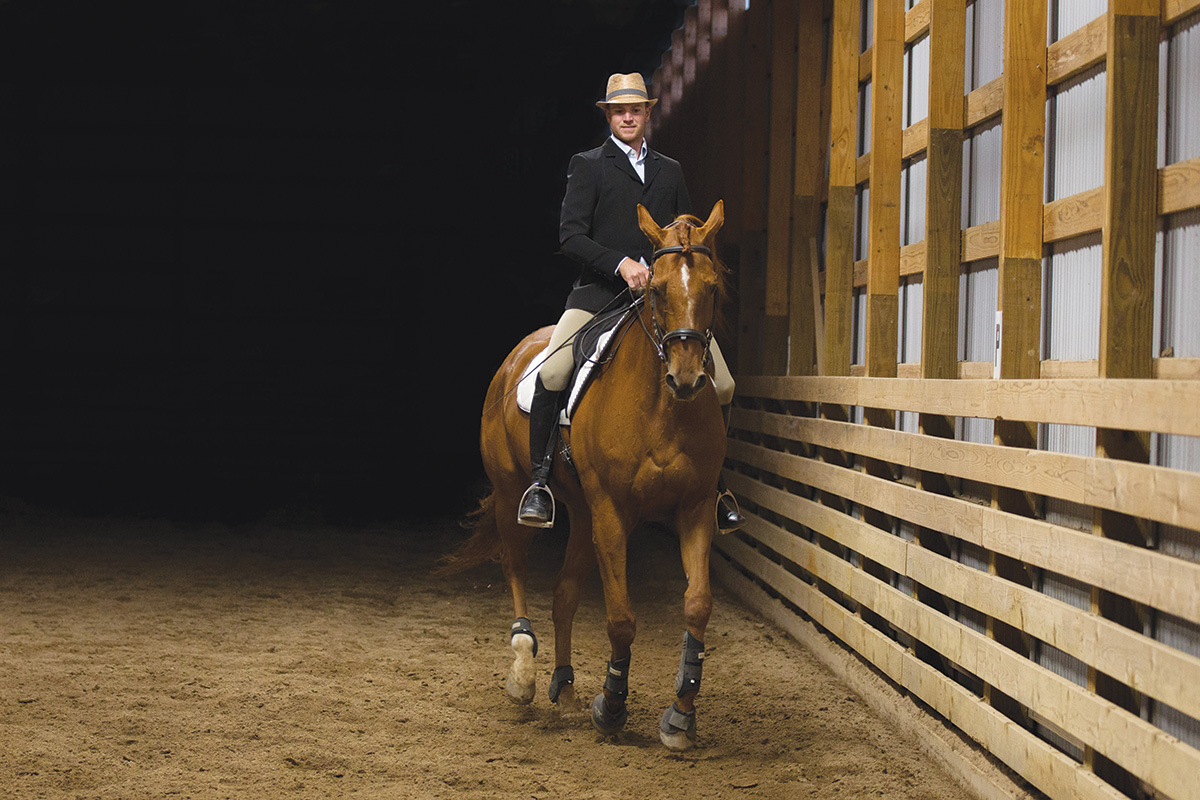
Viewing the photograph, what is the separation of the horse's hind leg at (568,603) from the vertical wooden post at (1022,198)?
68.9 inches

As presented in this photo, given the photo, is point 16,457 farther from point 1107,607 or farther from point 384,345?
point 1107,607

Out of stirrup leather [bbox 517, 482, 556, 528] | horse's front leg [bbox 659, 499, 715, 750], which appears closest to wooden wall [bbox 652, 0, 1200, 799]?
horse's front leg [bbox 659, 499, 715, 750]

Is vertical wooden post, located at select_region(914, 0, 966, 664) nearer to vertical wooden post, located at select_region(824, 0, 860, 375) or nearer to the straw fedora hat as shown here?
the straw fedora hat

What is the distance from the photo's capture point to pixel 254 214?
15984 millimetres

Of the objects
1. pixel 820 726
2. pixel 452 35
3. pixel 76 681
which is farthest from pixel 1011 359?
pixel 452 35

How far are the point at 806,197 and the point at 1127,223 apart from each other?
14.2 feet

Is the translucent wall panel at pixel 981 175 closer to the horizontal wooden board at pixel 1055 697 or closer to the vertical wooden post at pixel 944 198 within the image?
the vertical wooden post at pixel 944 198

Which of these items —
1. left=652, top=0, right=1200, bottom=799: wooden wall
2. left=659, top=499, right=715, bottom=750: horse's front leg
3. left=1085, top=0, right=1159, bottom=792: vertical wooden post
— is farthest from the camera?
left=659, top=499, right=715, bottom=750: horse's front leg

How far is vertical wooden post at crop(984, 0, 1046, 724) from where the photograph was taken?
156 inches

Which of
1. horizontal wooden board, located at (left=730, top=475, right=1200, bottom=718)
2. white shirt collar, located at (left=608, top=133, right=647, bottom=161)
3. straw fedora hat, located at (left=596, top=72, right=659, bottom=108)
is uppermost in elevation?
straw fedora hat, located at (left=596, top=72, right=659, bottom=108)

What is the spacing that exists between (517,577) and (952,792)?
2.33 m

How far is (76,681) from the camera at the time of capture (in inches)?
198

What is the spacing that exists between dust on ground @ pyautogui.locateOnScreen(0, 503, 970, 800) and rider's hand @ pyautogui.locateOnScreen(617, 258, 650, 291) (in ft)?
5.91

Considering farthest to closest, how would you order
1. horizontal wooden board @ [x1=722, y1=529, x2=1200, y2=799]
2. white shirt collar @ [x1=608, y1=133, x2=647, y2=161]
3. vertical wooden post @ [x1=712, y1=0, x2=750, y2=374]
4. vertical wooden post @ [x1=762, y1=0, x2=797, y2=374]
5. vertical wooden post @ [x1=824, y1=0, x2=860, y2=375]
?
1. vertical wooden post @ [x1=712, y1=0, x2=750, y2=374]
2. vertical wooden post @ [x1=762, y1=0, x2=797, y2=374]
3. vertical wooden post @ [x1=824, y1=0, x2=860, y2=375]
4. white shirt collar @ [x1=608, y1=133, x2=647, y2=161]
5. horizontal wooden board @ [x1=722, y1=529, x2=1200, y2=799]
